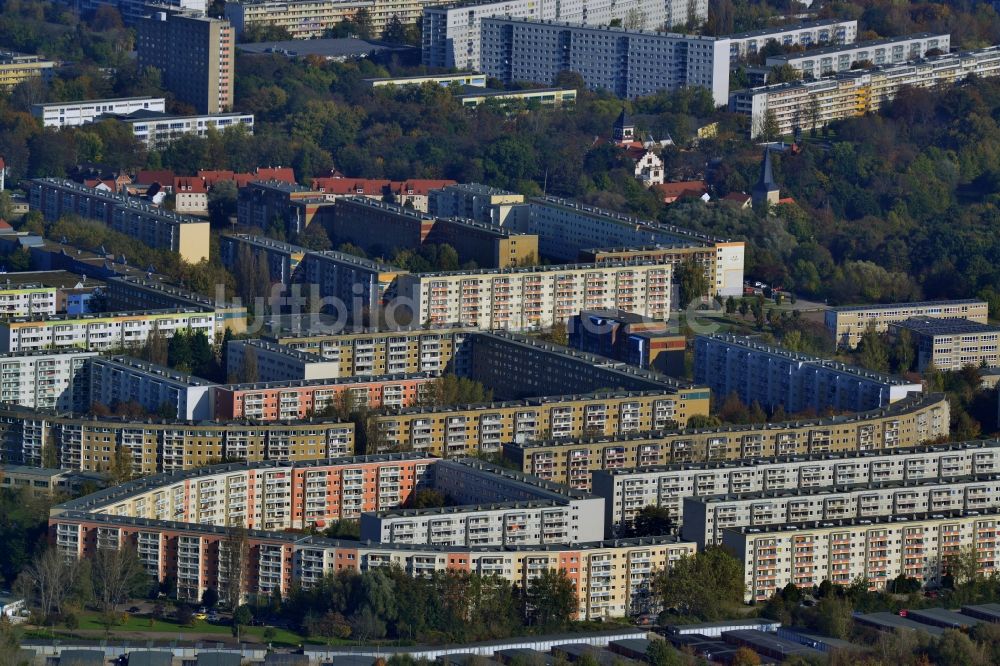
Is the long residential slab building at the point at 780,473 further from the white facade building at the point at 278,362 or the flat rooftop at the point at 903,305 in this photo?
the flat rooftop at the point at 903,305

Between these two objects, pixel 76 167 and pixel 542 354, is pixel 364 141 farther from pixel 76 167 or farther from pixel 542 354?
pixel 542 354

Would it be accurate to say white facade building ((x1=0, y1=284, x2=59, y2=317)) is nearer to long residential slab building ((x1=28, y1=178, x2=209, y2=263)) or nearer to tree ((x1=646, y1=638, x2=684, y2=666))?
long residential slab building ((x1=28, y1=178, x2=209, y2=263))

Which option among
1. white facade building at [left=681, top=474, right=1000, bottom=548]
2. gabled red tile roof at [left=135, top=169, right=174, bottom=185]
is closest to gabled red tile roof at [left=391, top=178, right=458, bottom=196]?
gabled red tile roof at [left=135, top=169, right=174, bottom=185]

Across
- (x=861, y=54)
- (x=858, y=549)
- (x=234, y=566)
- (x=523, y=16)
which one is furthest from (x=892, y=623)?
(x=523, y=16)

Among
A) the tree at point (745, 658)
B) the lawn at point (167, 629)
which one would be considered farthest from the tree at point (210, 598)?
the tree at point (745, 658)

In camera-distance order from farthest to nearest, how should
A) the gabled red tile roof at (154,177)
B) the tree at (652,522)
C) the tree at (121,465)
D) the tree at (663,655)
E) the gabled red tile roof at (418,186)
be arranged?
the gabled red tile roof at (154,177) < the gabled red tile roof at (418,186) < the tree at (121,465) < the tree at (652,522) < the tree at (663,655)
